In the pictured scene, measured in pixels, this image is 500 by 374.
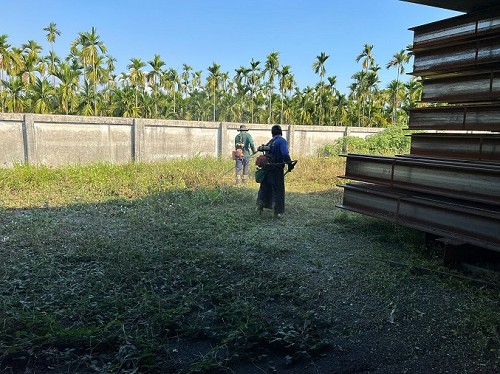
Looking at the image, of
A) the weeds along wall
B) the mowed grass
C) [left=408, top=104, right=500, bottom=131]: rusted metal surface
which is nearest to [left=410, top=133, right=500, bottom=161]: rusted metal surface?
[left=408, top=104, right=500, bottom=131]: rusted metal surface

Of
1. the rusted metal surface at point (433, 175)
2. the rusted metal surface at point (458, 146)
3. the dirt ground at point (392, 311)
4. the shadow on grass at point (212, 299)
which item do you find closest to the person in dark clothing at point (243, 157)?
the shadow on grass at point (212, 299)

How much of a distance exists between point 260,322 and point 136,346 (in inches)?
37.4

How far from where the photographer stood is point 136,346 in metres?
2.86

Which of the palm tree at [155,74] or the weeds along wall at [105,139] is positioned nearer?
the weeds along wall at [105,139]

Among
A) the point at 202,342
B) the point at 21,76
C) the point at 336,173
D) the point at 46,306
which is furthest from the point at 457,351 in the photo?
the point at 21,76

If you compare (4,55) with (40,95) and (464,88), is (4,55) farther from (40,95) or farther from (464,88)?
(464,88)

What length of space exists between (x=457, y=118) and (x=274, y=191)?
10.2 ft

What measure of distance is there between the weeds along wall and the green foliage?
351 cm

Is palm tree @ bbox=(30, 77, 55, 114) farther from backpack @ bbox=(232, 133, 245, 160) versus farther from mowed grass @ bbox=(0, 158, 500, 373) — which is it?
mowed grass @ bbox=(0, 158, 500, 373)

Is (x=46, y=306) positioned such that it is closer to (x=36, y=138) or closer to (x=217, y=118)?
(x=36, y=138)

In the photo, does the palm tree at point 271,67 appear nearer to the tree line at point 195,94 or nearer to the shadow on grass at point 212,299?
the tree line at point 195,94

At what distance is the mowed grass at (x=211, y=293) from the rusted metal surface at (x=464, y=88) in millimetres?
1957

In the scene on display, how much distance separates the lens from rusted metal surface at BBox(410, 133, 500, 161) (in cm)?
515

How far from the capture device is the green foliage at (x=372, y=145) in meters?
18.9
